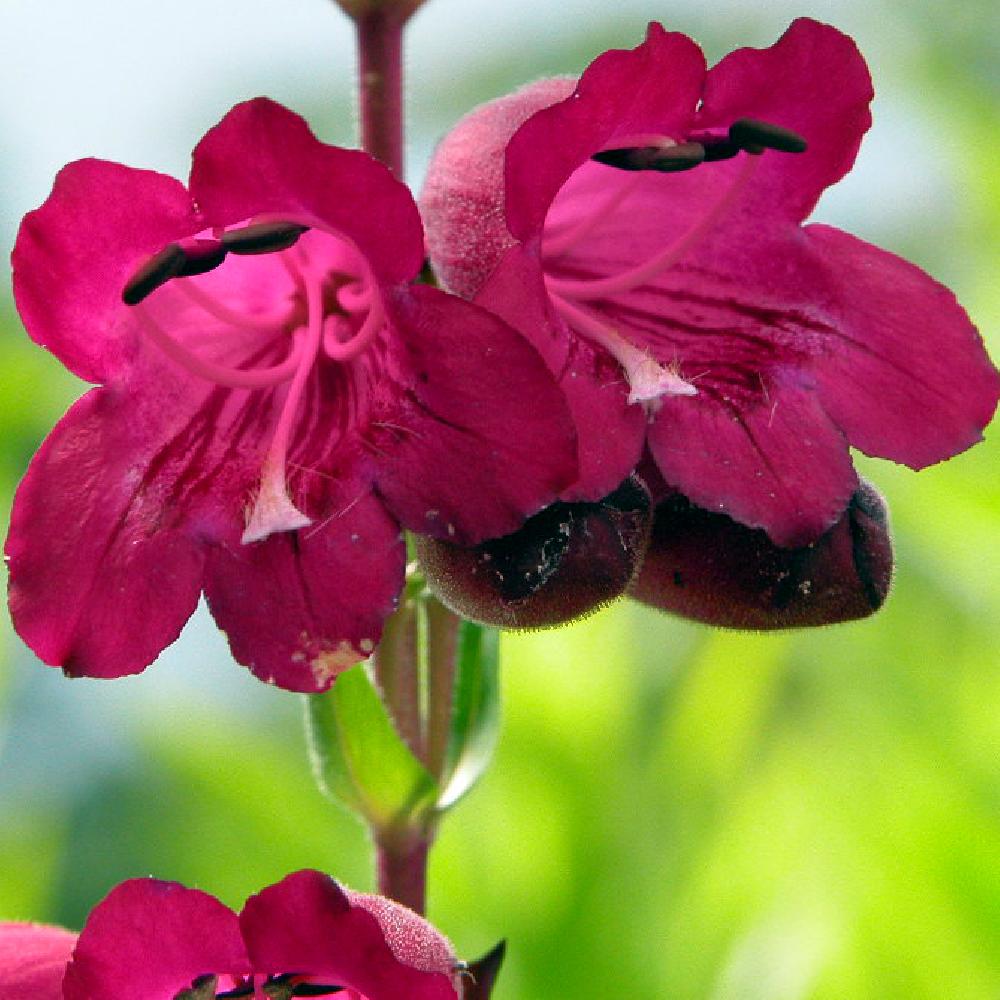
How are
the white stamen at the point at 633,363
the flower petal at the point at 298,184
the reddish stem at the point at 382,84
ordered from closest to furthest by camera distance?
1. the flower petal at the point at 298,184
2. the white stamen at the point at 633,363
3. the reddish stem at the point at 382,84

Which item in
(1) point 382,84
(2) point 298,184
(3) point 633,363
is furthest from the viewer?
(1) point 382,84

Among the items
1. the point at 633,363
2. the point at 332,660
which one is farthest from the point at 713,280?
the point at 332,660

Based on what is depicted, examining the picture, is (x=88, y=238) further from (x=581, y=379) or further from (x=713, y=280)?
(x=713, y=280)

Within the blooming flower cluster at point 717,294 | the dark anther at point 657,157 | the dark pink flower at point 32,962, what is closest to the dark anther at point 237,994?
the dark pink flower at point 32,962

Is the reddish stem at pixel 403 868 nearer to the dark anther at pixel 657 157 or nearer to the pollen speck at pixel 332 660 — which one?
the pollen speck at pixel 332 660

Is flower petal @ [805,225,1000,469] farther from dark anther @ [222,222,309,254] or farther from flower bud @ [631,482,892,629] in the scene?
dark anther @ [222,222,309,254]

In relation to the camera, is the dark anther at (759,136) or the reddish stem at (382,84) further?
the reddish stem at (382,84)

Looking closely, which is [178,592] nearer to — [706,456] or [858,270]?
[706,456]

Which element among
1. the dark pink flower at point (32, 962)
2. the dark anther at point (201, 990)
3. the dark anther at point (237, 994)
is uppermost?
the dark anther at point (201, 990)
